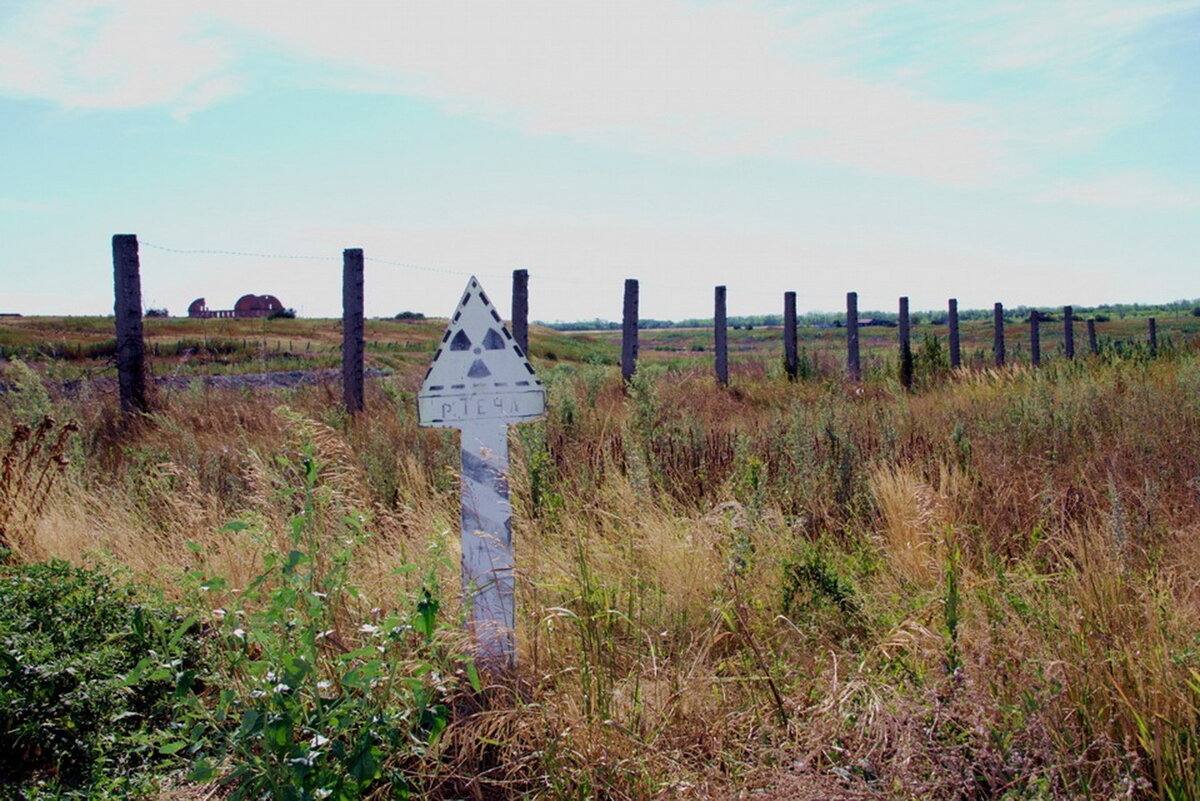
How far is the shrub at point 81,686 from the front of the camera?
11.3 feet

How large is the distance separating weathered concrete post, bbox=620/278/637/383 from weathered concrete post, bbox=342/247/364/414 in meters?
4.07

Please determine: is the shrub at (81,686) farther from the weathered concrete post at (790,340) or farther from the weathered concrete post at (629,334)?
the weathered concrete post at (790,340)

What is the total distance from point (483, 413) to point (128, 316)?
7.74 m

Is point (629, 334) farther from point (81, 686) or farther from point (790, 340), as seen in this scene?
point (81, 686)

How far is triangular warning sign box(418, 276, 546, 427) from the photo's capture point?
12.2 feet

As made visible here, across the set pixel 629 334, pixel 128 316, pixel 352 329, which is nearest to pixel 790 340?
pixel 629 334

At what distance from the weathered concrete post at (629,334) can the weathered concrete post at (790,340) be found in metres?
3.23

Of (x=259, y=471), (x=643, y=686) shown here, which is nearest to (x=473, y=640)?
(x=643, y=686)

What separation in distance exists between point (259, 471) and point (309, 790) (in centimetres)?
157

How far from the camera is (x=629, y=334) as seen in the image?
14.3 m

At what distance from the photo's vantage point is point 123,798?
10.4ft

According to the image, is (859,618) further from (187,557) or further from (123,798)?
(187,557)

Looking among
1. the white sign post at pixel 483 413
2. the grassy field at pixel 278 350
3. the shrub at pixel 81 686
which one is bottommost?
the shrub at pixel 81 686

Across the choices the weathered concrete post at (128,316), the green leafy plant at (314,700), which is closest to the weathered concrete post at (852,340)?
the weathered concrete post at (128,316)
